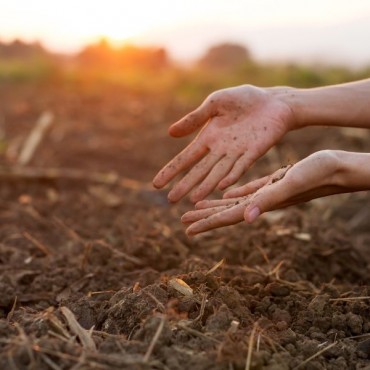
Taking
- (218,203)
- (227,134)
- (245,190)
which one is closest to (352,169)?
(245,190)

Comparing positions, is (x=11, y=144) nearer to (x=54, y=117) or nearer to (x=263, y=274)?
(x=54, y=117)

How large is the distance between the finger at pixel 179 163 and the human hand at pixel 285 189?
0.38 metres

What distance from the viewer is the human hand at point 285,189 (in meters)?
2.62

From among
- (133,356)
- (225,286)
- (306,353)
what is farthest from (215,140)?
(133,356)

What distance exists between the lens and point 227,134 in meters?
3.40

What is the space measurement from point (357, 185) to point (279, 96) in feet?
2.93

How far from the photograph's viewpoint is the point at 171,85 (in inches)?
574

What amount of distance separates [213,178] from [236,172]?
0.11m

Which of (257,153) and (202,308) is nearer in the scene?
(202,308)

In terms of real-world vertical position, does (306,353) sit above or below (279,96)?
below

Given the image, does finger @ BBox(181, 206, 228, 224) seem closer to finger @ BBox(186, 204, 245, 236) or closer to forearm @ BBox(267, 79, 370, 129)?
finger @ BBox(186, 204, 245, 236)

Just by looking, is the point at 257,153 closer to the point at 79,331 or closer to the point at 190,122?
the point at 190,122

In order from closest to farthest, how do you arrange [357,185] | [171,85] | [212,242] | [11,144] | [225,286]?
[225,286]
[357,185]
[212,242]
[11,144]
[171,85]

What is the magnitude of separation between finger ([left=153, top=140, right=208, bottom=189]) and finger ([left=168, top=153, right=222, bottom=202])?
0.06 m
